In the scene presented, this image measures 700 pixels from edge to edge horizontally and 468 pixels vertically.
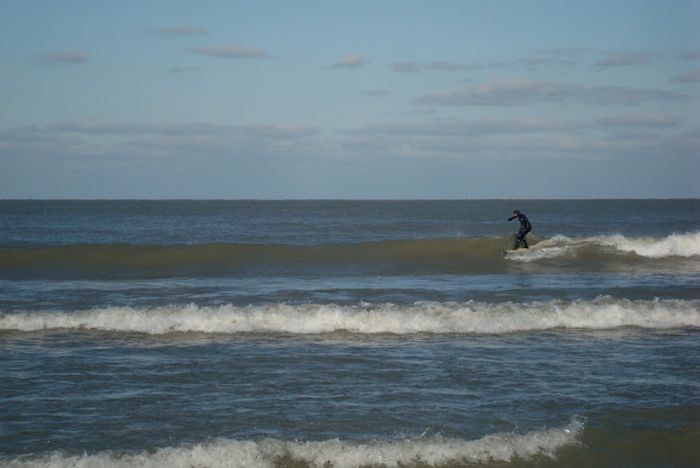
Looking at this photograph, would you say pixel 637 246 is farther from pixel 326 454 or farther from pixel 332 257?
pixel 326 454

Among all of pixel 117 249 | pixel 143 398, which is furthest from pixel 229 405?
pixel 117 249

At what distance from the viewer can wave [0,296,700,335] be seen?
51.6 feet

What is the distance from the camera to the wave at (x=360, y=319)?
15719mm

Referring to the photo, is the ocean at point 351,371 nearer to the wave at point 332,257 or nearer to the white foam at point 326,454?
the white foam at point 326,454

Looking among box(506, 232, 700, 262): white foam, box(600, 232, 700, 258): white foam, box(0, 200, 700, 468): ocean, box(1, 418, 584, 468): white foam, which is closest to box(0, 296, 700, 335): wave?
box(0, 200, 700, 468): ocean

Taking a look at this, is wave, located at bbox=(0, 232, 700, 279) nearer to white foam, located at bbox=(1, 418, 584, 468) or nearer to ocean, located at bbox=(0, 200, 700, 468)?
ocean, located at bbox=(0, 200, 700, 468)

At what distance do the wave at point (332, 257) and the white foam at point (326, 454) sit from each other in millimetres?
18491

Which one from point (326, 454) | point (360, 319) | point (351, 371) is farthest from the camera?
point (360, 319)

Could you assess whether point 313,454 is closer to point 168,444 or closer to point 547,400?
point 168,444

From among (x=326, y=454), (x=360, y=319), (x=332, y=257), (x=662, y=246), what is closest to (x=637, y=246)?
(x=662, y=246)

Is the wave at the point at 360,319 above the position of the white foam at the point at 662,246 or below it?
below

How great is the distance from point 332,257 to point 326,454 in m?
23.2

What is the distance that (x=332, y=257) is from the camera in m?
31.5

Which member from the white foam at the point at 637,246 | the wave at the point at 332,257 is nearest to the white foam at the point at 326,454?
the wave at the point at 332,257
